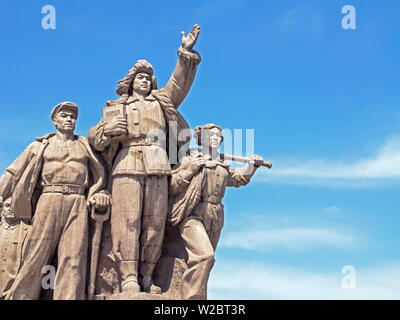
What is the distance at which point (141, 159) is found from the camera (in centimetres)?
1107

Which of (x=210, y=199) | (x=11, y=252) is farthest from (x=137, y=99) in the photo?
(x=11, y=252)

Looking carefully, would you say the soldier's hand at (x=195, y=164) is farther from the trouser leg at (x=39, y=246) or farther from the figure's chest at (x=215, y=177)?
the trouser leg at (x=39, y=246)

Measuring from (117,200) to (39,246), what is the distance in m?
1.38

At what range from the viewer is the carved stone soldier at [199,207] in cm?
1068

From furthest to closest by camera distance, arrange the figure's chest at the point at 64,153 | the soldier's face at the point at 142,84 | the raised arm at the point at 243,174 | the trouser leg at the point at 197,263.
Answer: the raised arm at the point at 243,174 < the soldier's face at the point at 142,84 < the figure's chest at the point at 64,153 < the trouser leg at the point at 197,263

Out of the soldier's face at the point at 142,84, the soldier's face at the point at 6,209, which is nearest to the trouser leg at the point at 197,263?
the soldier's face at the point at 142,84

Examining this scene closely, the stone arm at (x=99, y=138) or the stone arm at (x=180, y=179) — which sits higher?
the stone arm at (x=99, y=138)

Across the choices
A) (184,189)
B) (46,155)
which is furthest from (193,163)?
(46,155)

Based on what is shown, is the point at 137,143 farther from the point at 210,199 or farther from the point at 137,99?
the point at 210,199

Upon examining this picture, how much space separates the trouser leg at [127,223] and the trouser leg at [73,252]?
0.48m

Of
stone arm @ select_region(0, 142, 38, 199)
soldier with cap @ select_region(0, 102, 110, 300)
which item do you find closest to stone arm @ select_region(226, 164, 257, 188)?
soldier with cap @ select_region(0, 102, 110, 300)

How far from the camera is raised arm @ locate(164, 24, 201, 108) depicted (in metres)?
11.3

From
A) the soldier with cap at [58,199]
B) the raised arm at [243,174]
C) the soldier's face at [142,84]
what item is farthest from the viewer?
the raised arm at [243,174]
